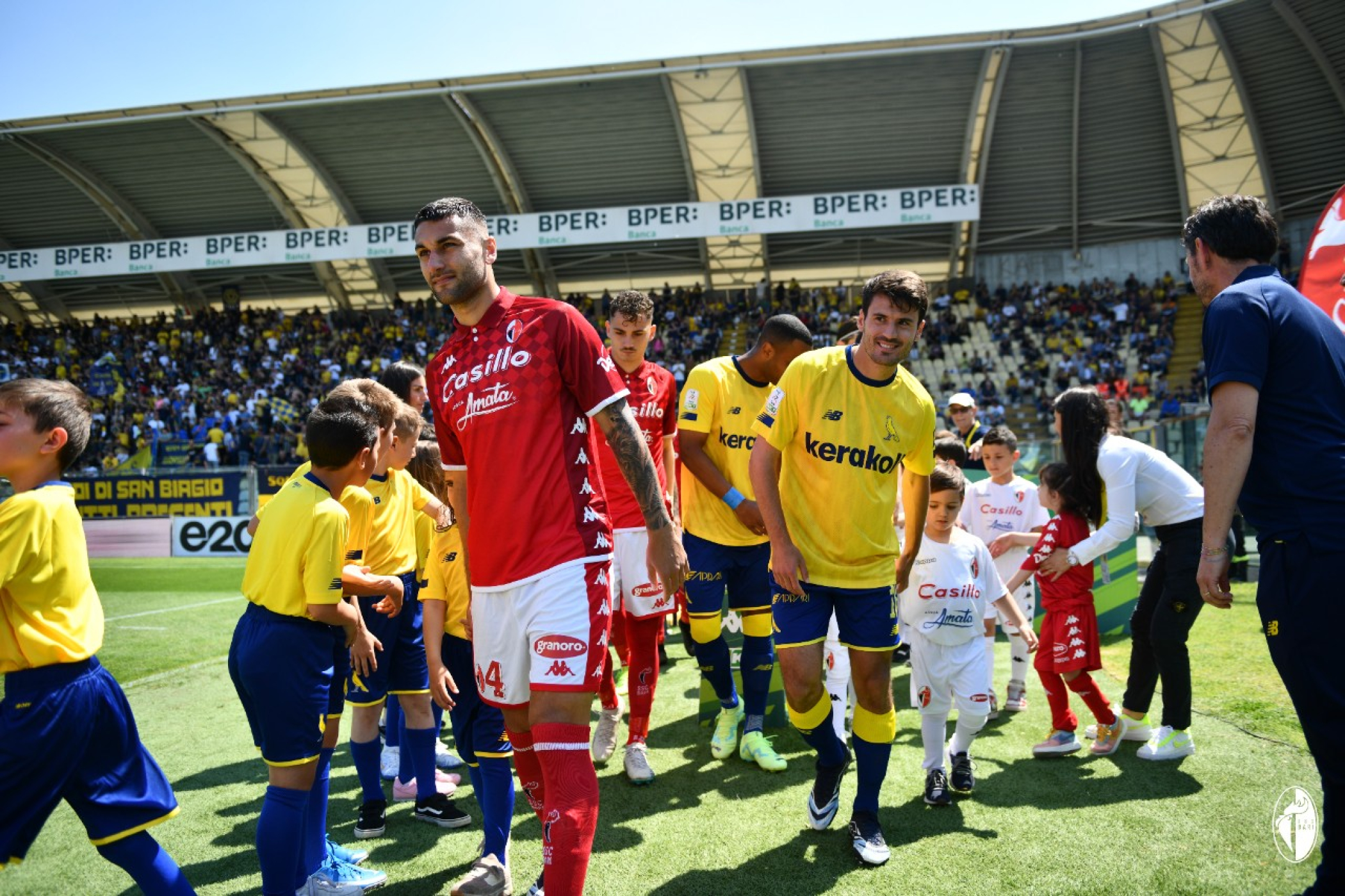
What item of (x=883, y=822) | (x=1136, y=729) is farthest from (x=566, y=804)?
(x=1136, y=729)

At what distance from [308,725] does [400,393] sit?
238 cm

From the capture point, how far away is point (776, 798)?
4.44 meters

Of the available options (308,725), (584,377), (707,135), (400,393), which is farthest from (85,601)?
(707,135)

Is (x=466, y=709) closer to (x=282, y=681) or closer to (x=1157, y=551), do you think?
(x=282, y=681)

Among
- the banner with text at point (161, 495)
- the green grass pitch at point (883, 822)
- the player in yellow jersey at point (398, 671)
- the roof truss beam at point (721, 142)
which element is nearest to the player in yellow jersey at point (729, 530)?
the green grass pitch at point (883, 822)

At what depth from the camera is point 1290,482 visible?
9.34 feet

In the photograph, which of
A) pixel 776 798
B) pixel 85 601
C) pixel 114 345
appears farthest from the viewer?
pixel 114 345

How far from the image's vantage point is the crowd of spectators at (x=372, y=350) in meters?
27.3

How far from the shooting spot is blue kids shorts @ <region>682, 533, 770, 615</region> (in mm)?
5273

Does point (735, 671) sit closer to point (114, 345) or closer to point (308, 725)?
point (308, 725)

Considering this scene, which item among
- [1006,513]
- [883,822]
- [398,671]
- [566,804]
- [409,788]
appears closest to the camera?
[566,804]

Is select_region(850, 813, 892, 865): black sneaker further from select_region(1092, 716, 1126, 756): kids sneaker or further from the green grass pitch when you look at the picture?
select_region(1092, 716, 1126, 756): kids sneaker

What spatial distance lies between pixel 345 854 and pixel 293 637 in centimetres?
115

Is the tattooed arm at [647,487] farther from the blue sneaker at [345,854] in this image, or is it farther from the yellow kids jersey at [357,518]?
the blue sneaker at [345,854]
